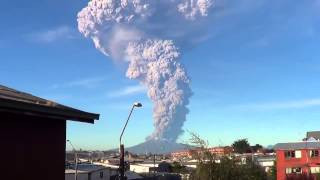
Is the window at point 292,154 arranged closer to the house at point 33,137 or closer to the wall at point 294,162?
the wall at point 294,162

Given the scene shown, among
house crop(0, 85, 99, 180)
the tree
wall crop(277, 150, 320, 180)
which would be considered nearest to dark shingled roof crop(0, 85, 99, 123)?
house crop(0, 85, 99, 180)

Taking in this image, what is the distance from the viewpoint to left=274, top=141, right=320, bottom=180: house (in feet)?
355

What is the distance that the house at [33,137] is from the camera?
35.5 ft

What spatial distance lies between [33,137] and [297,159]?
10402cm

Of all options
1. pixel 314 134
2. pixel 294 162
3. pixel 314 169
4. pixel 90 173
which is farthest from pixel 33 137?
pixel 314 134

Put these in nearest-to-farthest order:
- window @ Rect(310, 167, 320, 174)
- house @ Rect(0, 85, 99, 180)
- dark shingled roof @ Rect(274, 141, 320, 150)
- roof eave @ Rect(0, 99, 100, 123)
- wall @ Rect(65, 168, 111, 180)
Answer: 1. roof eave @ Rect(0, 99, 100, 123)
2. house @ Rect(0, 85, 99, 180)
3. wall @ Rect(65, 168, 111, 180)
4. window @ Rect(310, 167, 320, 174)
5. dark shingled roof @ Rect(274, 141, 320, 150)

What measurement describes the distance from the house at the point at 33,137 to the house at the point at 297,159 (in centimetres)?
9839

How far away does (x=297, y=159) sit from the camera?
363 ft

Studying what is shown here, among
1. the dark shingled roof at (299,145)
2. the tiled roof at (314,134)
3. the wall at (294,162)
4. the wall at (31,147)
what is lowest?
the wall at (294,162)

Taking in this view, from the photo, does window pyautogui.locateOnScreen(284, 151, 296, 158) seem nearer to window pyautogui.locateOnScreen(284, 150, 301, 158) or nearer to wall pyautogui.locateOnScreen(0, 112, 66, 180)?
window pyautogui.locateOnScreen(284, 150, 301, 158)

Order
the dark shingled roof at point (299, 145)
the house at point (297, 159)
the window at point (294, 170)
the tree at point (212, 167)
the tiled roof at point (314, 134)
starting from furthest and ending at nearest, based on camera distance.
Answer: the tiled roof at point (314, 134) → the dark shingled roof at point (299, 145) → the window at point (294, 170) → the house at point (297, 159) → the tree at point (212, 167)

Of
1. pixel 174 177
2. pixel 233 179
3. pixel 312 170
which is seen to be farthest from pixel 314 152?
pixel 233 179

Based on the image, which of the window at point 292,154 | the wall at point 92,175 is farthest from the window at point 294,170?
the wall at point 92,175

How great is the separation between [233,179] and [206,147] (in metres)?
4.46
